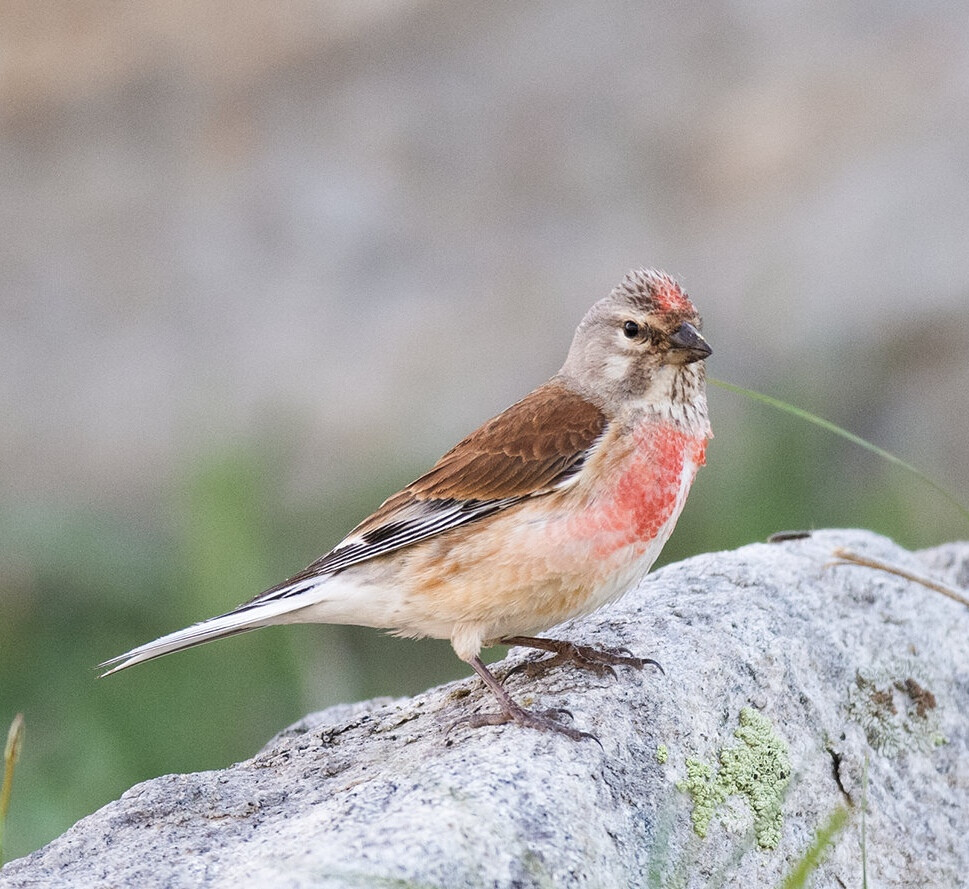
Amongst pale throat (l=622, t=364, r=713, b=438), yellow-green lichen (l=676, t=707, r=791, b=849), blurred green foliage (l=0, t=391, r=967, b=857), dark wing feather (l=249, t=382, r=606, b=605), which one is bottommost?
blurred green foliage (l=0, t=391, r=967, b=857)

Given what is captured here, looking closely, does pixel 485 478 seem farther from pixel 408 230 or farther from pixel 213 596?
pixel 408 230

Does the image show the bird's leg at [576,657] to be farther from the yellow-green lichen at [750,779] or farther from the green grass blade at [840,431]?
the green grass blade at [840,431]

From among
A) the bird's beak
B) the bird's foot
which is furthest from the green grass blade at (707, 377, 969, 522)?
the bird's foot

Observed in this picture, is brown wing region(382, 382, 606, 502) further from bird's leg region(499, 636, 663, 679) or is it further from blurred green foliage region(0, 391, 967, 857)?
blurred green foliage region(0, 391, 967, 857)

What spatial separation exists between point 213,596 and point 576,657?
10.6ft

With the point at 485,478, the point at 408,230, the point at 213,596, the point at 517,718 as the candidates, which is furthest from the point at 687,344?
the point at 408,230

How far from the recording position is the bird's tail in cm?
352

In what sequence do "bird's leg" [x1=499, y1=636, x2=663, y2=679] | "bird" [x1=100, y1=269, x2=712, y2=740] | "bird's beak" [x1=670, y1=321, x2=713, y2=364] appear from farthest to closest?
1. "bird's beak" [x1=670, y1=321, x2=713, y2=364]
2. "bird" [x1=100, y1=269, x2=712, y2=740]
3. "bird's leg" [x1=499, y1=636, x2=663, y2=679]

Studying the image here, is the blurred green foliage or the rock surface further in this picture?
the blurred green foliage

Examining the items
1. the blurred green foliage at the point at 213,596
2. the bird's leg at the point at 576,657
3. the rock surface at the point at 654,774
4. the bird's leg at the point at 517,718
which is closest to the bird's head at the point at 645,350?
the rock surface at the point at 654,774

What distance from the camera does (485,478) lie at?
12.7ft

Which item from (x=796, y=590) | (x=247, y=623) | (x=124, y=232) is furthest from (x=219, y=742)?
(x=124, y=232)

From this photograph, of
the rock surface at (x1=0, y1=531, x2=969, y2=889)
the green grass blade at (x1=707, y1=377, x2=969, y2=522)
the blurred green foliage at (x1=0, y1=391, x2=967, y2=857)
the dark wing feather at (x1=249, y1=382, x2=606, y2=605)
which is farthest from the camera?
the blurred green foliage at (x1=0, y1=391, x2=967, y2=857)

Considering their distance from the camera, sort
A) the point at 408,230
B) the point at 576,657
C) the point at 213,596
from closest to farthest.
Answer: the point at 576,657 < the point at 213,596 < the point at 408,230
